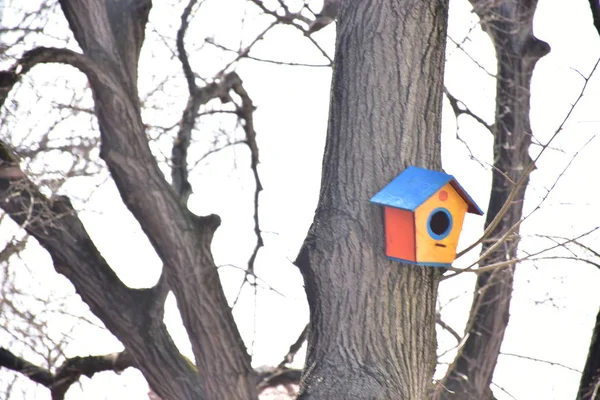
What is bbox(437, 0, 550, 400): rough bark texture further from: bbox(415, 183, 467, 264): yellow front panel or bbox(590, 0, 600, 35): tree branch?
bbox(415, 183, 467, 264): yellow front panel

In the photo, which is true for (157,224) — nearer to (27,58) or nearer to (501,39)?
(27,58)

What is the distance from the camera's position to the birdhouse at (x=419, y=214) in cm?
348

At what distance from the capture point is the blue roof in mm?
3449

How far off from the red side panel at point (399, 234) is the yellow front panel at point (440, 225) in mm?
31

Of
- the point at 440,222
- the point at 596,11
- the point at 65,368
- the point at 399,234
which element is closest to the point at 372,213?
the point at 399,234

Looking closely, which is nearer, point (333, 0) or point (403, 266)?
point (403, 266)

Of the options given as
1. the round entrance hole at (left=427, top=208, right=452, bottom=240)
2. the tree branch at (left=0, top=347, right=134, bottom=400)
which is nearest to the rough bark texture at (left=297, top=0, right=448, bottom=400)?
the round entrance hole at (left=427, top=208, right=452, bottom=240)

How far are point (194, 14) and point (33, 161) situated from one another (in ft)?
6.53

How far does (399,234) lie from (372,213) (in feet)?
0.55

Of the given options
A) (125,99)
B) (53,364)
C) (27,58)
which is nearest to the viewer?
(27,58)

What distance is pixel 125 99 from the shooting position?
4.91 m

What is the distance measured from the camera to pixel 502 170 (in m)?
5.93

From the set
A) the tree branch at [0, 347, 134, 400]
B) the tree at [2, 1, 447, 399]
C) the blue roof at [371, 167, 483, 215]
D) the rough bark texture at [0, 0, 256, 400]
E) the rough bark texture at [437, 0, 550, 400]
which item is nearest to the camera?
the blue roof at [371, 167, 483, 215]

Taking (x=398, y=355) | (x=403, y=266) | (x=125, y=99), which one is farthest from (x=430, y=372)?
(x=125, y=99)
